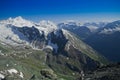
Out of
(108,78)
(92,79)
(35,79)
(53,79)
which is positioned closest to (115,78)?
(108,78)

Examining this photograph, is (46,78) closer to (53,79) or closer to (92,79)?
(53,79)

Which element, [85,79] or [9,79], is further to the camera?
[85,79]

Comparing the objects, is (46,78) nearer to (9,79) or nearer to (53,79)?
(53,79)

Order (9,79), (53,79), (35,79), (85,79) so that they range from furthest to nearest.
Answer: (85,79), (9,79), (53,79), (35,79)

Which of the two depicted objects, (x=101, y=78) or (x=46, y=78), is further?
(x=101, y=78)

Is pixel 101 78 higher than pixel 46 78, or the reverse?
pixel 46 78

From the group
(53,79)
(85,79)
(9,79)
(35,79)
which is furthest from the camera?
(85,79)

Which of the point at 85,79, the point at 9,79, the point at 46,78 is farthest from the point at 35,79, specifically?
the point at 85,79

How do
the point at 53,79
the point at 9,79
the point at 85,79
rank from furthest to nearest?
the point at 85,79 → the point at 9,79 → the point at 53,79
